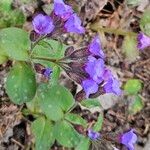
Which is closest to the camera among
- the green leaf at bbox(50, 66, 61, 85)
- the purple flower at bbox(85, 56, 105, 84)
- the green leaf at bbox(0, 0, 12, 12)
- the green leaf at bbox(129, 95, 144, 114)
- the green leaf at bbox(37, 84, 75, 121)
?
the purple flower at bbox(85, 56, 105, 84)

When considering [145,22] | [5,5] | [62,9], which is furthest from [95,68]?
[145,22]

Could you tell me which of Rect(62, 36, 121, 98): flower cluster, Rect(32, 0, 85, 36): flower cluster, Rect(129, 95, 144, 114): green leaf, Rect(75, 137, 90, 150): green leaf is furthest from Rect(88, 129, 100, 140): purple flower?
Rect(129, 95, 144, 114): green leaf

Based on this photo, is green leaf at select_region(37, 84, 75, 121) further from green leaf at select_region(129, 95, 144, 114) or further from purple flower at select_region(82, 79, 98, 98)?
green leaf at select_region(129, 95, 144, 114)

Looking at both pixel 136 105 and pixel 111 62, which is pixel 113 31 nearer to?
pixel 111 62

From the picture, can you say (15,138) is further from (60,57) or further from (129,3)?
(129,3)

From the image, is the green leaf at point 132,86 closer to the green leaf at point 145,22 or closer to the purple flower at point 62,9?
the green leaf at point 145,22

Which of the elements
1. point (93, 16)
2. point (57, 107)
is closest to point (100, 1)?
point (93, 16)
